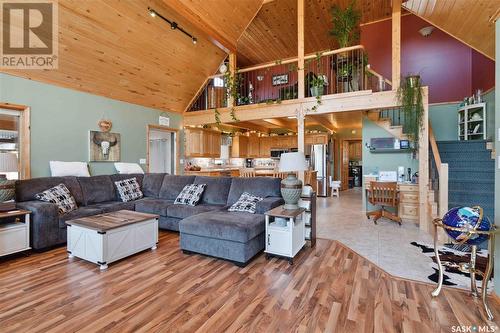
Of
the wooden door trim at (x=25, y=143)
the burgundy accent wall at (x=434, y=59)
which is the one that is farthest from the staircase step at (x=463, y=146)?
the wooden door trim at (x=25, y=143)

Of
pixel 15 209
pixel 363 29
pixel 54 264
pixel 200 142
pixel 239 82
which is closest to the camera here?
pixel 54 264

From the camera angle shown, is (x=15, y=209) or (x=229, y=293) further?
(x=15, y=209)

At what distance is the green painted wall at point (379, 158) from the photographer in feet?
17.4

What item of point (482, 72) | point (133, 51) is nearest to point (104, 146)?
point (133, 51)

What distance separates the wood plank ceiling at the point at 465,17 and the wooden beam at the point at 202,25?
156 inches

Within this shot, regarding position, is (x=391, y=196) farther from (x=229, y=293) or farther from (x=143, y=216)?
(x=143, y=216)

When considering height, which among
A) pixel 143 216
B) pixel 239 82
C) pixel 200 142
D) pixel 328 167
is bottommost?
pixel 143 216

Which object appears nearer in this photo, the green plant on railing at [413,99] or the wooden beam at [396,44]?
the green plant on railing at [413,99]

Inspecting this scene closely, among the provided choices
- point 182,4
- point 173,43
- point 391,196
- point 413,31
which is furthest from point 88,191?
point 413,31

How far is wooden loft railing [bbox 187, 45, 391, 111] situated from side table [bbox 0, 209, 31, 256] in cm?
441

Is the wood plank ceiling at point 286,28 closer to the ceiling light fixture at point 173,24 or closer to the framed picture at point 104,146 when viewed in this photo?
the ceiling light fixture at point 173,24

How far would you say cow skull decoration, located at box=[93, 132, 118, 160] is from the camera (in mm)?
4898

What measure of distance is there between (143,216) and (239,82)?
13.5 feet

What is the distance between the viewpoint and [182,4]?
13.7 feet
